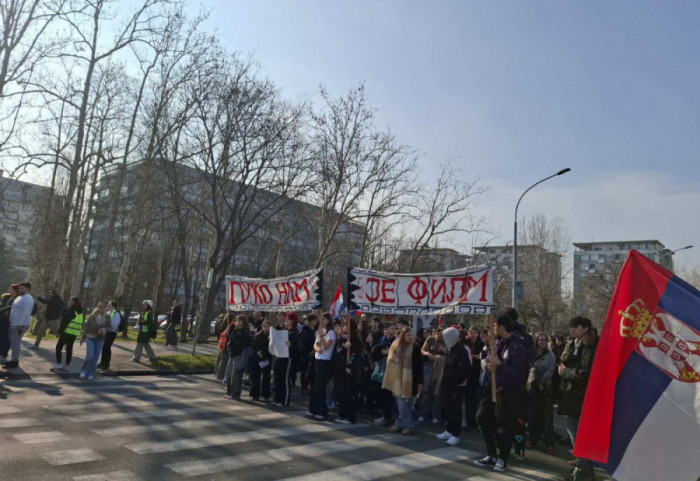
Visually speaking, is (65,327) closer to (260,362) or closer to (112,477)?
(260,362)

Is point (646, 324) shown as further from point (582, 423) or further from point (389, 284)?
point (389, 284)

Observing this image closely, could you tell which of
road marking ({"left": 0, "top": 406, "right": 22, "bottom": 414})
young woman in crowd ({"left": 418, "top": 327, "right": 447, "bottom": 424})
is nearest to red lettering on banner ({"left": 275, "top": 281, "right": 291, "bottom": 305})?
young woman in crowd ({"left": 418, "top": 327, "right": 447, "bottom": 424})

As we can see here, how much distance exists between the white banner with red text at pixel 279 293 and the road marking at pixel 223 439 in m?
2.98

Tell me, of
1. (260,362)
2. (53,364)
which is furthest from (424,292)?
(53,364)

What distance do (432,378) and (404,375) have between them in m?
1.87

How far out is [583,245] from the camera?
137750 millimetres

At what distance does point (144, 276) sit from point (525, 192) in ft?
133

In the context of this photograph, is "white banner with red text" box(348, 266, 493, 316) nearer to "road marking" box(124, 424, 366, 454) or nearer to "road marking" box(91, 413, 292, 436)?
"road marking" box(124, 424, 366, 454)

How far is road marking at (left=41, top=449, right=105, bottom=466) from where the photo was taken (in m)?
Result: 6.17

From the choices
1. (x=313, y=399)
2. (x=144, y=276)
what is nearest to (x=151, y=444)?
(x=313, y=399)

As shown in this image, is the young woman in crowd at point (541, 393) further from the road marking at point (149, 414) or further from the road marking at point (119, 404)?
the road marking at point (119, 404)

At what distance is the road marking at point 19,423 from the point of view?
24.8ft

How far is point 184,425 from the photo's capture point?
857cm

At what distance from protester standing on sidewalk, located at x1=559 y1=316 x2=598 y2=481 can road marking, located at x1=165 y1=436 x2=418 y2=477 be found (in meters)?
2.87
